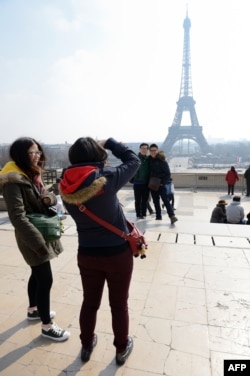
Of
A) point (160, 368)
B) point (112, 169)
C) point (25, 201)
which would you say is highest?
point (112, 169)

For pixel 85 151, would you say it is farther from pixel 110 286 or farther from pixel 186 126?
pixel 186 126

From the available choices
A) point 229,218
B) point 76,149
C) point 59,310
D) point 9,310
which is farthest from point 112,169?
point 229,218

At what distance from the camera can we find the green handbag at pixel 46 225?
2309mm

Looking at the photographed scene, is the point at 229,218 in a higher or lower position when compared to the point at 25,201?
lower

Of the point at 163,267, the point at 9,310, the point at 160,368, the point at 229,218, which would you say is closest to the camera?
the point at 160,368

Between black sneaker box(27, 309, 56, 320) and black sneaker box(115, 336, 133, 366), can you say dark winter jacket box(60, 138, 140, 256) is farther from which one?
black sneaker box(27, 309, 56, 320)

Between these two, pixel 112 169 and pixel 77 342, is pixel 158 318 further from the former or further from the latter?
pixel 112 169

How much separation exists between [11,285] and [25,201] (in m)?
1.71

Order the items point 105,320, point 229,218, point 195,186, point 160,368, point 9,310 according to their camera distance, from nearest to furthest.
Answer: point 160,368 → point 105,320 → point 9,310 → point 229,218 → point 195,186

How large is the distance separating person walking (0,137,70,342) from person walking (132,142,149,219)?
150 inches

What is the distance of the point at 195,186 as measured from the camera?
15.1 metres

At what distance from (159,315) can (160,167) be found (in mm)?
3731

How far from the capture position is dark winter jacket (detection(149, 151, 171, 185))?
6.11 m
